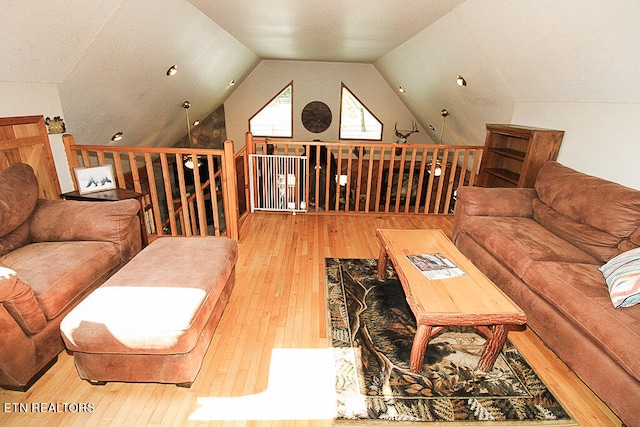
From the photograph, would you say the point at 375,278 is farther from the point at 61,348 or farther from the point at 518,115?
the point at 518,115

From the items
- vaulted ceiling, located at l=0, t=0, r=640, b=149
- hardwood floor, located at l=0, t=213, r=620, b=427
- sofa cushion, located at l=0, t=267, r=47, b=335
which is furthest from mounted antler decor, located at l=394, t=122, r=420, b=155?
sofa cushion, located at l=0, t=267, r=47, b=335

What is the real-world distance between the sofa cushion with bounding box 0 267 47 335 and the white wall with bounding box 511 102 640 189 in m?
4.07

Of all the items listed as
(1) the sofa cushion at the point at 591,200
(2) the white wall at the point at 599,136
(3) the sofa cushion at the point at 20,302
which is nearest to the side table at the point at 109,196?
(3) the sofa cushion at the point at 20,302

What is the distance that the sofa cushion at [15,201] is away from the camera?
2.01 metres

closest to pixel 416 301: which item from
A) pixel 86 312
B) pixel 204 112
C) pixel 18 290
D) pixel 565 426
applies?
pixel 565 426

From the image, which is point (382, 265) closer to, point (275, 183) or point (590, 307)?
point (590, 307)

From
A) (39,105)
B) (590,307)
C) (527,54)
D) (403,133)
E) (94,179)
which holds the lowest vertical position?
(590,307)

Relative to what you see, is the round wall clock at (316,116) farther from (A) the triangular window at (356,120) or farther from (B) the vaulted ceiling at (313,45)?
(B) the vaulted ceiling at (313,45)

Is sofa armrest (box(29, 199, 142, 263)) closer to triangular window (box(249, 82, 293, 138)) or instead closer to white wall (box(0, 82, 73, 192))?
white wall (box(0, 82, 73, 192))

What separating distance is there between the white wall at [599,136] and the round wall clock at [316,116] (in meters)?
4.62

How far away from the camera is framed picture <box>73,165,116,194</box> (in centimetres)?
279

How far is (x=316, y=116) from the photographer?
7.37 metres

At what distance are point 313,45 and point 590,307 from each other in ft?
15.1

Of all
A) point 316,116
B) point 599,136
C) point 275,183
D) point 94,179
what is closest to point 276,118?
point 316,116
